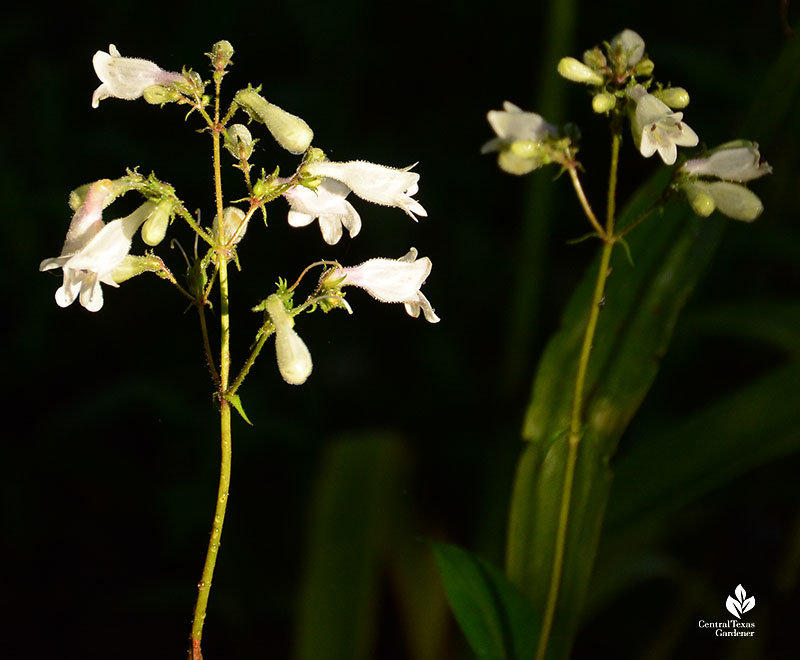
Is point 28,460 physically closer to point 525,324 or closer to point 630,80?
point 525,324

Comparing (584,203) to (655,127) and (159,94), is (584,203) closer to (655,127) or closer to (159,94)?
(655,127)

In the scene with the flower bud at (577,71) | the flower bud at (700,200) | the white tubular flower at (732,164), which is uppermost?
the flower bud at (577,71)

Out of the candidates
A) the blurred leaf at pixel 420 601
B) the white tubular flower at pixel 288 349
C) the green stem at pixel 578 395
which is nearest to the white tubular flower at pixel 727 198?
the green stem at pixel 578 395

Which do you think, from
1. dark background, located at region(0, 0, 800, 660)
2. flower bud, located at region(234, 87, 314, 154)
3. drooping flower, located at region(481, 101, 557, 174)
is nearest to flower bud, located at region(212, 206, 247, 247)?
flower bud, located at region(234, 87, 314, 154)

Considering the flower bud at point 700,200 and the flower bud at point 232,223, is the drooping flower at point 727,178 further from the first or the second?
the flower bud at point 232,223

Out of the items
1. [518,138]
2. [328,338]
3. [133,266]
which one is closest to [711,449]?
[518,138]

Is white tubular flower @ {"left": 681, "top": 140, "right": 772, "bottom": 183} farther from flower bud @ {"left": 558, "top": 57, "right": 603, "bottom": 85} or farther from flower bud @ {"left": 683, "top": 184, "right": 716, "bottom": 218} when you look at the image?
flower bud @ {"left": 558, "top": 57, "right": 603, "bottom": 85}
